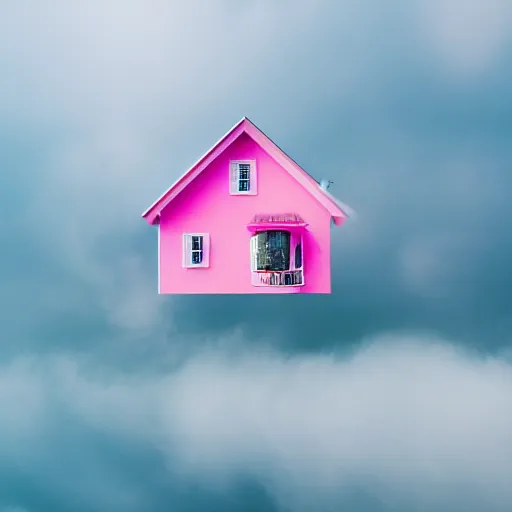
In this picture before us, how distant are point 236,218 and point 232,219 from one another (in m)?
0.02

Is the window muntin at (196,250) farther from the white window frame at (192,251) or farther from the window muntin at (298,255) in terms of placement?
the window muntin at (298,255)

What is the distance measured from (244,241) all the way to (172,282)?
32cm

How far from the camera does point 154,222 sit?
2.07 metres

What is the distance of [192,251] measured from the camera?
80.5 inches

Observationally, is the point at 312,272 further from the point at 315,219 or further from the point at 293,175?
the point at 293,175

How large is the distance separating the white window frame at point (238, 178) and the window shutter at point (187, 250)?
0.24m

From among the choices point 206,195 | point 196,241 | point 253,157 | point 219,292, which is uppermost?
point 253,157

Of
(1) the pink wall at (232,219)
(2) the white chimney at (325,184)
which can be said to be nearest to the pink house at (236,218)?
(1) the pink wall at (232,219)

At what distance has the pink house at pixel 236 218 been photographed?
6.69 ft

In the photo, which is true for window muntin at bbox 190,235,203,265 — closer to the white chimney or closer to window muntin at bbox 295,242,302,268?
window muntin at bbox 295,242,302,268

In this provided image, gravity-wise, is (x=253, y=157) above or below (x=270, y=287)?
above

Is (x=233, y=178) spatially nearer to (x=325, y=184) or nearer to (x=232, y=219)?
(x=232, y=219)

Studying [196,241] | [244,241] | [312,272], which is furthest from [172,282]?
[312,272]

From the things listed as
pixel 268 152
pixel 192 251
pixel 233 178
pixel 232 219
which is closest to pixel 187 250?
pixel 192 251
